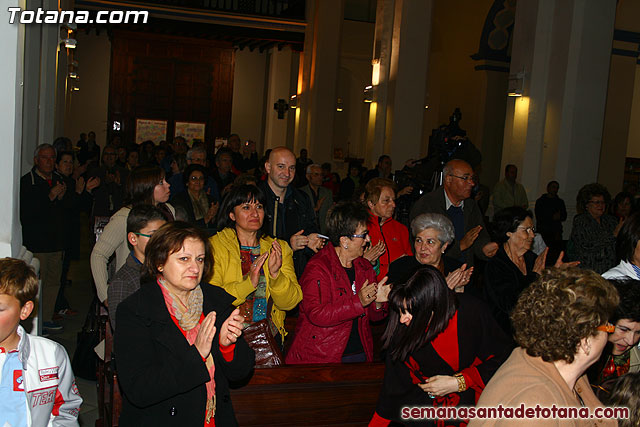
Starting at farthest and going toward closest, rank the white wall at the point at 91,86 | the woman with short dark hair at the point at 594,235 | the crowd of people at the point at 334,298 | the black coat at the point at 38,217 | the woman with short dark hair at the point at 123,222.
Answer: the white wall at the point at 91,86 < the woman with short dark hair at the point at 594,235 < the black coat at the point at 38,217 < the woman with short dark hair at the point at 123,222 < the crowd of people at the point at 334,298

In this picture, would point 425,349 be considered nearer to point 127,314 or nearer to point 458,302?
point 458,302

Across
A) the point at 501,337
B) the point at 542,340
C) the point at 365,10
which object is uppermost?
the point at 365,10

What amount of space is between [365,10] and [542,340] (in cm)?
2491

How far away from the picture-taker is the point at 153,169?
4.98 meters

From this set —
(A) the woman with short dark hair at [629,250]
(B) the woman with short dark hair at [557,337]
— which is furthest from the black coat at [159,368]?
(A) the woman with short dark hair at [629,250]

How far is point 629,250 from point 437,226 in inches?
49.9

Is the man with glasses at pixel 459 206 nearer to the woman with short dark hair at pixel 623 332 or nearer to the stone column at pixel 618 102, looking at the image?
the woman with short dark hair at pixel 623 332

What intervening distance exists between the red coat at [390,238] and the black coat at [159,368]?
110 inches

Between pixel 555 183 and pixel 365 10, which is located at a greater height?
pixel 365 10

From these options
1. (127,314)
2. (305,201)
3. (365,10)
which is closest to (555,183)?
(305,201)

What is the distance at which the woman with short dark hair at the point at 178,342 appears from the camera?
257cm

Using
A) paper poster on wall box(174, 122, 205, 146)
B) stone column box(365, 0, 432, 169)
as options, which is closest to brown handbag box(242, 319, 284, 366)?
stone column box(365, 0, 432, 169)

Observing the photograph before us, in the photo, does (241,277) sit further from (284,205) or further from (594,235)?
(594,235)

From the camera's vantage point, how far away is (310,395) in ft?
12.2
